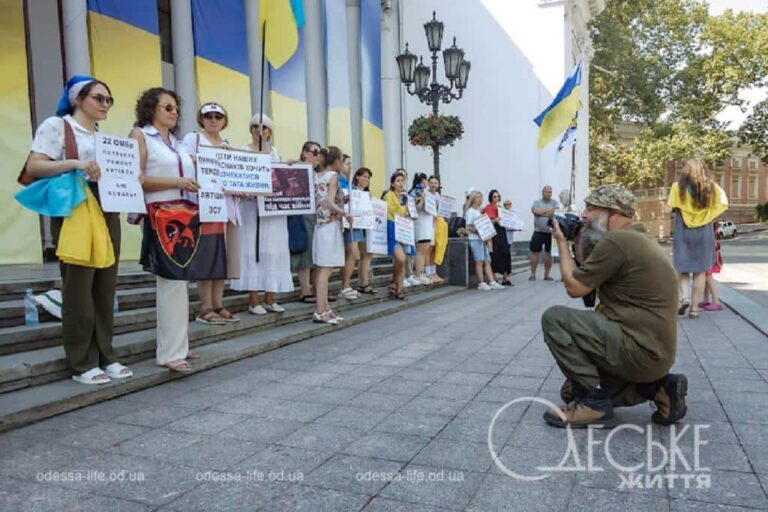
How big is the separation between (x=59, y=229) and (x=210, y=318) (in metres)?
1.95

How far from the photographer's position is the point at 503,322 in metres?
6.94

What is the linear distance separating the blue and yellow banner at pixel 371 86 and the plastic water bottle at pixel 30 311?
38.6 ft

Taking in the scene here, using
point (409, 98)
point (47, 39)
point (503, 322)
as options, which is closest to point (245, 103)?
point (47, 39)

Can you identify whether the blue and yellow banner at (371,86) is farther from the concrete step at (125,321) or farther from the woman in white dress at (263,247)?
the woman in white dress at (263,247)

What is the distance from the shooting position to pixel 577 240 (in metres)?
3.58

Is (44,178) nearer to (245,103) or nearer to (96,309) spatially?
(96,309)

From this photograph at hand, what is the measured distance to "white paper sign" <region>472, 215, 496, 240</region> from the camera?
1048 centimetres

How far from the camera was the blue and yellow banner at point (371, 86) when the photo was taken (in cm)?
1593

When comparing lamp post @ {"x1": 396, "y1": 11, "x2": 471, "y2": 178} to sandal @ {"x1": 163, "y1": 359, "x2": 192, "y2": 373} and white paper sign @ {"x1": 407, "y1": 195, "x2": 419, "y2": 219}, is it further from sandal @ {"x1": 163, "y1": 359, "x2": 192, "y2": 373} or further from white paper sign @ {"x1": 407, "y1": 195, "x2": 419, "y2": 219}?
sandal @ {"x1": 163, "y1": 359, "x2": 192, "y2": 373}

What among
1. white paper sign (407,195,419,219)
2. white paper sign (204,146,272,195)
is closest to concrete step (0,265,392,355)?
white paper sign (204,146,272,195)

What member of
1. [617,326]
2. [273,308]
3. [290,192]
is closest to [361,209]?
[290,192]

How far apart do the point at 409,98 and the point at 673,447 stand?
17.9 meters

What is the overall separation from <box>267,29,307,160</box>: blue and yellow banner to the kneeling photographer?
29.9 feet

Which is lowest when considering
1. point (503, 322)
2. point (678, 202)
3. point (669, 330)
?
point (503, 322)
